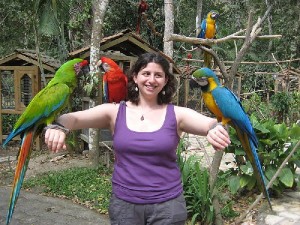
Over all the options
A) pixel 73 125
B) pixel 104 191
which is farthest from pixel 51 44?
pixel 73 125

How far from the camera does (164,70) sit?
163 centimetres

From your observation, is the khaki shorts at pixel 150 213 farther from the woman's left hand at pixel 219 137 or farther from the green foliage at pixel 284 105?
the green foliage at pixel 284 105

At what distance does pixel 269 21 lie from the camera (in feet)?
55.1

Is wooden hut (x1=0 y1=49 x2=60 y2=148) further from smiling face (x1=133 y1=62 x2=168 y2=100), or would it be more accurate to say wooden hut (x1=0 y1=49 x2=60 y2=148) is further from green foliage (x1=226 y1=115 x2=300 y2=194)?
smiling face (x1=133 y1=62 x2=168 y2=100)

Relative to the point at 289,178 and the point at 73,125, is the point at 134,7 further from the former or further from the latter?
the point at 73,125

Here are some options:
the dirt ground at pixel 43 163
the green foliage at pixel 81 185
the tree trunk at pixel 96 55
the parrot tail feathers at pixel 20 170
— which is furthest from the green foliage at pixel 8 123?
the parrot tail feathers at pixel 20 170

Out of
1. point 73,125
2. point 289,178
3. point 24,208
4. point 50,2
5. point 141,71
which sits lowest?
point 24,208

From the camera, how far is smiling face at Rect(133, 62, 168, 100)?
5.19ft

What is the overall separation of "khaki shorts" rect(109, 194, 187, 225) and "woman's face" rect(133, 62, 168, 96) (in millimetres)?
502

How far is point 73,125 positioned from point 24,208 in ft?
9.88

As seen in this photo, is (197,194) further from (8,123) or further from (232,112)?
(8,123)

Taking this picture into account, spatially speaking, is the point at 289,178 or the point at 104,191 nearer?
the point at 289,178

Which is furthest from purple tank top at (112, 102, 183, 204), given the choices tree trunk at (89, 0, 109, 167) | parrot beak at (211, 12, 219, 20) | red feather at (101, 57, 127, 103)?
parrot beak at (211, 12, 219, 20)

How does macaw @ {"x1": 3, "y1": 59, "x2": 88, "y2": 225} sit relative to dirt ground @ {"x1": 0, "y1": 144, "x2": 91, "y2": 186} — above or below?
above
